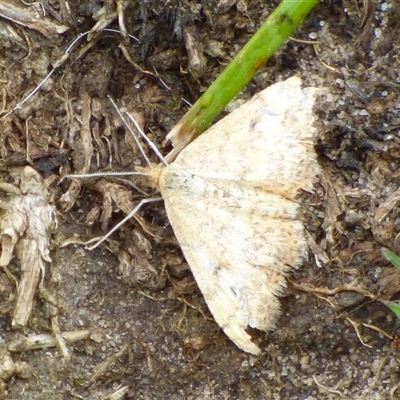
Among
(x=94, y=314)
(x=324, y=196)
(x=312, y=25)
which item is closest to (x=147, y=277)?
(x=94, y=314)

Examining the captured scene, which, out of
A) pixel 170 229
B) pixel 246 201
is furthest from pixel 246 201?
pixel 170 229

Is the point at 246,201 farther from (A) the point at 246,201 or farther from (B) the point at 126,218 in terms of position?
(B) the point at 126,218

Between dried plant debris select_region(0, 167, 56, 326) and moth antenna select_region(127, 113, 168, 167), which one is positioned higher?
moth antenna select_region(127, 113, 168, 167)

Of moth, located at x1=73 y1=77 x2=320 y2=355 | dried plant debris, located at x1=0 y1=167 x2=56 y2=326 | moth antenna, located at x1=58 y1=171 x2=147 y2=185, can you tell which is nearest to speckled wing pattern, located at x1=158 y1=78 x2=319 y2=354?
moth, located at x1=73 y1=77 x2=320 y2=355

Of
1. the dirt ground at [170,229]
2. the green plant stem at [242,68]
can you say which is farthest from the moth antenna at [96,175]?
the green plant stem at [242,68]

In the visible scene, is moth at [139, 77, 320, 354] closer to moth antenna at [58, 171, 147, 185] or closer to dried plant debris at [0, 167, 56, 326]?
moth antenna at [58, 171, 147, 185]

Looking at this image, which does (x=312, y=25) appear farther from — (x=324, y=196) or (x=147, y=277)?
(x=147, y=277)

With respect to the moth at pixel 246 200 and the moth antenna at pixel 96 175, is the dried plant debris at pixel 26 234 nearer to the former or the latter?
the moth antenna at pixel 96 175
